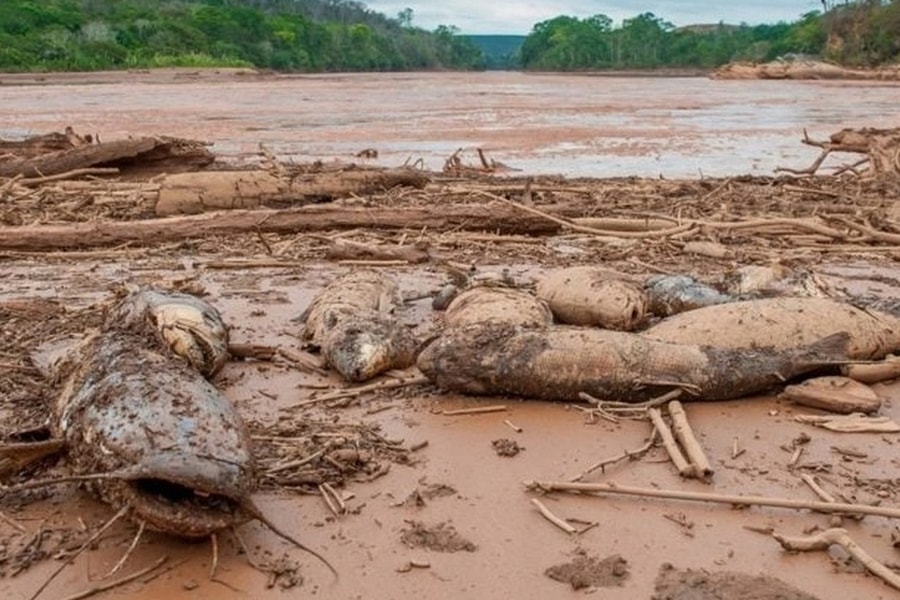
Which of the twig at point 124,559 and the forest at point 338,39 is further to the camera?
the forest at point 338,39

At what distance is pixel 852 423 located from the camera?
4219mm

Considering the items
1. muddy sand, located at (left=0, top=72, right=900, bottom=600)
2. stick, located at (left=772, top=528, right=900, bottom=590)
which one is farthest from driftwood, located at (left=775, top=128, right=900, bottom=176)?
stick, located at (left=772, top=528, right=900, bottom=590)

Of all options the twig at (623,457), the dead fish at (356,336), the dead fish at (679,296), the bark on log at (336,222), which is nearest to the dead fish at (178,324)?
the dead fish at (356,336)

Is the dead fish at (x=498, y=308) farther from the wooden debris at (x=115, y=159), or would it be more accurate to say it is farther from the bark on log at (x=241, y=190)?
the wooden debris at (x=115, y=159)

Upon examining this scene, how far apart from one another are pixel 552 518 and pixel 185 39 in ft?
274

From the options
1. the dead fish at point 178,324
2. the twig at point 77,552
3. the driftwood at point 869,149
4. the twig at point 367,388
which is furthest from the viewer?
the driftwood at point 869,149

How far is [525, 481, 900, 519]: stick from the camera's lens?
10.8ft

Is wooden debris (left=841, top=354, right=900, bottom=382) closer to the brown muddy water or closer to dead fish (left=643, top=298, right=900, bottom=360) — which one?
dead fish (left=643, top=298, right=900, bottom=360)

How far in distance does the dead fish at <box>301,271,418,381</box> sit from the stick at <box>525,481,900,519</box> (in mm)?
1352

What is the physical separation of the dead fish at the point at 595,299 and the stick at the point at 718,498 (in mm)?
1914

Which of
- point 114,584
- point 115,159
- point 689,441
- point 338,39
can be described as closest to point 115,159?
point 115,159

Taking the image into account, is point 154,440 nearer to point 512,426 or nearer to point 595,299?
point 512,426

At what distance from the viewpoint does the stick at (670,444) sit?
3.68m

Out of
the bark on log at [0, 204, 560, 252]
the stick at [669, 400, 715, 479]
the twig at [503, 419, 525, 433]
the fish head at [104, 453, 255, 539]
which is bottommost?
the bark on log at [0, 204, 560, 252]
